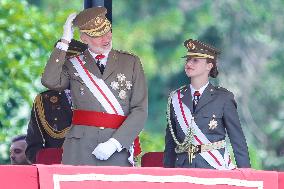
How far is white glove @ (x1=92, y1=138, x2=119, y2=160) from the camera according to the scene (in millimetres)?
8430

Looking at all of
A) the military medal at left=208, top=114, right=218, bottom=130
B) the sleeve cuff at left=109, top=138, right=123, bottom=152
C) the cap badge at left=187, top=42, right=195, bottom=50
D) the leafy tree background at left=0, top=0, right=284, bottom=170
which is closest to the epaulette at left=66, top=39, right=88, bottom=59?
the cap badge at left=187, top=42, right=195, bottom=50

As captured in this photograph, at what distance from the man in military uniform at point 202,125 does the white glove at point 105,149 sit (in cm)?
70

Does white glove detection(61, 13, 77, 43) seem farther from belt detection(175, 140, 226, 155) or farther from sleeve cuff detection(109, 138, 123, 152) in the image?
belt detection(175, 140, 226, 155)

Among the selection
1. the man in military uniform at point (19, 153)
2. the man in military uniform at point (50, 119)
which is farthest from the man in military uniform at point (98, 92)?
the man in military uniform at point (19, 153)

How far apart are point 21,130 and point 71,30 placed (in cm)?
593

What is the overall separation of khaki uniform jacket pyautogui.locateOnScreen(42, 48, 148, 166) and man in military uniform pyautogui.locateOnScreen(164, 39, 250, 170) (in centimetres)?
48

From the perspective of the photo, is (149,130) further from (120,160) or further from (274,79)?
(120,160)

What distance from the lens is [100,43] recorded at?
28.5 feet

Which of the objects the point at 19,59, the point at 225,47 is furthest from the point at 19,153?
the point at 225,47

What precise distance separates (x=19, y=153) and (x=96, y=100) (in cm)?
220

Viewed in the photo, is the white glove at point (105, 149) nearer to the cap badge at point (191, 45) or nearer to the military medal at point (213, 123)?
the military medal at point (213, 123)

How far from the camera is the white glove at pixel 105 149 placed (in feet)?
27.7

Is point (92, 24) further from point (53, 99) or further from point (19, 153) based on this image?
point (19, 153)

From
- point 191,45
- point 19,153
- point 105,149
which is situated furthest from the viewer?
point 19,153
